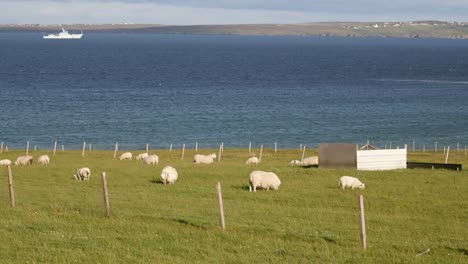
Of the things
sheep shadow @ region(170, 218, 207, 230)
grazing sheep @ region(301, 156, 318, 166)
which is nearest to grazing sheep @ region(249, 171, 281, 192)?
sheep shadow @ region(170, 218, 207, 230)

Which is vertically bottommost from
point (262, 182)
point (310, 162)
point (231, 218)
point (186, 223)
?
point (310, 162)

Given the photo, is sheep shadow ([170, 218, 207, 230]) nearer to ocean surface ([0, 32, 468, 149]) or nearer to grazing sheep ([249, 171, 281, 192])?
grazing sheep ([249, 171, 281, 192])

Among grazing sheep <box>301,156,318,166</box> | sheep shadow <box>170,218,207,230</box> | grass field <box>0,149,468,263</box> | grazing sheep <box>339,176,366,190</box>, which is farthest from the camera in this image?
grazing sheep <box>301,156,318,166</box>

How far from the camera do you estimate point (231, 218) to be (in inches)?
1193

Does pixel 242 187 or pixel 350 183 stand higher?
pixel 350 183

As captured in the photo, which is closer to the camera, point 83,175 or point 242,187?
point 242,187

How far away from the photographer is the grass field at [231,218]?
23.5m

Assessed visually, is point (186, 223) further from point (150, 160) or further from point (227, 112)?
point (227, 112)

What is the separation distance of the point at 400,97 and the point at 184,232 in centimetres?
12181

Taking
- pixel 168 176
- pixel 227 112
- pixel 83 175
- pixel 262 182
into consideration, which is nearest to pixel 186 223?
pixel 262 182

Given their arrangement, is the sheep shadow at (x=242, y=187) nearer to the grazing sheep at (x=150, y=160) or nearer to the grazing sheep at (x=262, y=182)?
the grazing sheep at (x=262, y=182)

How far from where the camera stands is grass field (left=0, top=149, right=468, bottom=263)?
2350cm

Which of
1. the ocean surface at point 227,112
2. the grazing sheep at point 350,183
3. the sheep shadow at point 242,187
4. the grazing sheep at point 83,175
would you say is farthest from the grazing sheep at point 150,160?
the ocean surface at point 227,112

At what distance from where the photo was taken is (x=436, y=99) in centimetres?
14012
